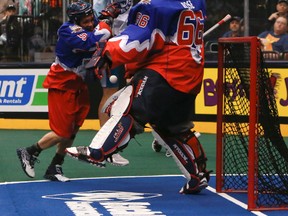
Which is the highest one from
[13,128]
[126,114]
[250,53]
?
[250,53]

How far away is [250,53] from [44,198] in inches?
74.2

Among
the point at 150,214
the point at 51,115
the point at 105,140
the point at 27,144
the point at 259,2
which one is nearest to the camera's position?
the point at 150,214

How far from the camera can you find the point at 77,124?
341 inches

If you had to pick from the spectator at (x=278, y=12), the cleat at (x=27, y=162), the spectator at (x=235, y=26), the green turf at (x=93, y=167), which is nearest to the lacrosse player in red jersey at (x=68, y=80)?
the cleat at (x=27, y=162)

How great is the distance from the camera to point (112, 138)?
7254 mm

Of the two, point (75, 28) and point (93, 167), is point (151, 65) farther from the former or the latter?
point (93, 167)

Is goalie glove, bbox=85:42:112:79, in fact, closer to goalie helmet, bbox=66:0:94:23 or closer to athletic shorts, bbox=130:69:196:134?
athletic shorts, bbox=130:69:196:134

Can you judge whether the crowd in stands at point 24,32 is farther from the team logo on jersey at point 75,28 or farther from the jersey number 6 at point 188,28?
the jersey number 6 at point 188,28

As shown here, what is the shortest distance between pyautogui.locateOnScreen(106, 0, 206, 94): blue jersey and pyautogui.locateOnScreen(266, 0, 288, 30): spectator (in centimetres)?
603

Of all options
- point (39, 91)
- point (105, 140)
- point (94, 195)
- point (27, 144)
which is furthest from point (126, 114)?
point (39, 91)

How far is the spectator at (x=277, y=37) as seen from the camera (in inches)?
525

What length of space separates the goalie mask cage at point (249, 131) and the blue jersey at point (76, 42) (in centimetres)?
119

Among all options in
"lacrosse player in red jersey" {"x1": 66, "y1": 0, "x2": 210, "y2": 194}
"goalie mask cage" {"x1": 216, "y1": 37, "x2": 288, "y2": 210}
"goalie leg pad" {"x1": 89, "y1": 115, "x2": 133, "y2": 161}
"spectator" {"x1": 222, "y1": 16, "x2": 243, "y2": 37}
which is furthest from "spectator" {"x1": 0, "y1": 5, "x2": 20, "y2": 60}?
"goalie leg pad" {"x1": 89, "y1": 115, "x2": 133, "y2": 161}

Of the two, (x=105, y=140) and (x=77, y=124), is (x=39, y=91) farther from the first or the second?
(x=105, y=140)
